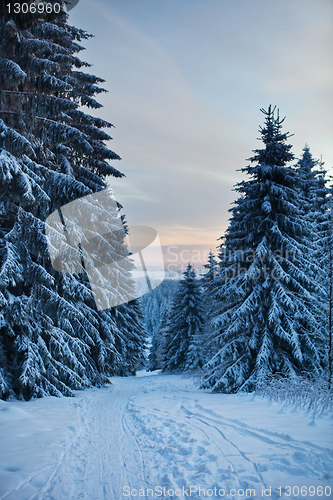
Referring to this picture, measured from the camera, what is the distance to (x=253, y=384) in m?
10.7

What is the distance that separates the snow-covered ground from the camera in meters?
3.63

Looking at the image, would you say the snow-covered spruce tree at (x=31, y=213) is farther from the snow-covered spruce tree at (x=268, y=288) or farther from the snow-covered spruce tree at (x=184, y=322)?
the snow-covered spruce tree at (x=184, y=322)

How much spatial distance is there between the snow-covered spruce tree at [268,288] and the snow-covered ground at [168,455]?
4.22 m

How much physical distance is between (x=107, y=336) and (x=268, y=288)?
7736 mm

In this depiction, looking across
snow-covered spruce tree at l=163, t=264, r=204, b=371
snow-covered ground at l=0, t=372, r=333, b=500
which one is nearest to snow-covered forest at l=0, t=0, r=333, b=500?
snow-covered ground at l=0, t=372, r=333, b=500

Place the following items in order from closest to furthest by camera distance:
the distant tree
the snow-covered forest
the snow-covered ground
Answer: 1. the snow-covered ground
2. the snow-covered forest
3. the distant tree

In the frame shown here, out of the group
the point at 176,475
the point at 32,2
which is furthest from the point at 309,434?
the point at 32,2

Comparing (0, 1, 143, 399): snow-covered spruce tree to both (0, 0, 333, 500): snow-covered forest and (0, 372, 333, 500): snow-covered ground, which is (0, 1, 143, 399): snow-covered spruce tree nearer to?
(0, 0, 333, 500): snow-covered forest

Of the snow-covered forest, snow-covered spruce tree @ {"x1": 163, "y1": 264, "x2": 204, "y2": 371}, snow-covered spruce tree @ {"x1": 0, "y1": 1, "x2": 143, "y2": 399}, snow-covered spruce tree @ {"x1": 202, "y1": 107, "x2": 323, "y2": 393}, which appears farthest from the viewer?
snow-covered spruce tree @ {"x1": 163, "y1": 264, "x2": 204, "y2": 371}

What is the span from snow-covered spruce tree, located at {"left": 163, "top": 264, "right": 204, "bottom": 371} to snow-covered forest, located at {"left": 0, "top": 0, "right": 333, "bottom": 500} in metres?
9.10

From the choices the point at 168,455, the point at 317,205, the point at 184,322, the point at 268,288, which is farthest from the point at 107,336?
the point at 317,205

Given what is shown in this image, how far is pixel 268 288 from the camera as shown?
1206cm

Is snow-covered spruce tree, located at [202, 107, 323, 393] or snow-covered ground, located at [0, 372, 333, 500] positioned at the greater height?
snow-covered spruce tree, located at [202, 107, 323, 393]

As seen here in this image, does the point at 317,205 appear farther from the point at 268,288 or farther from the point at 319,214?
the point at 268,288
